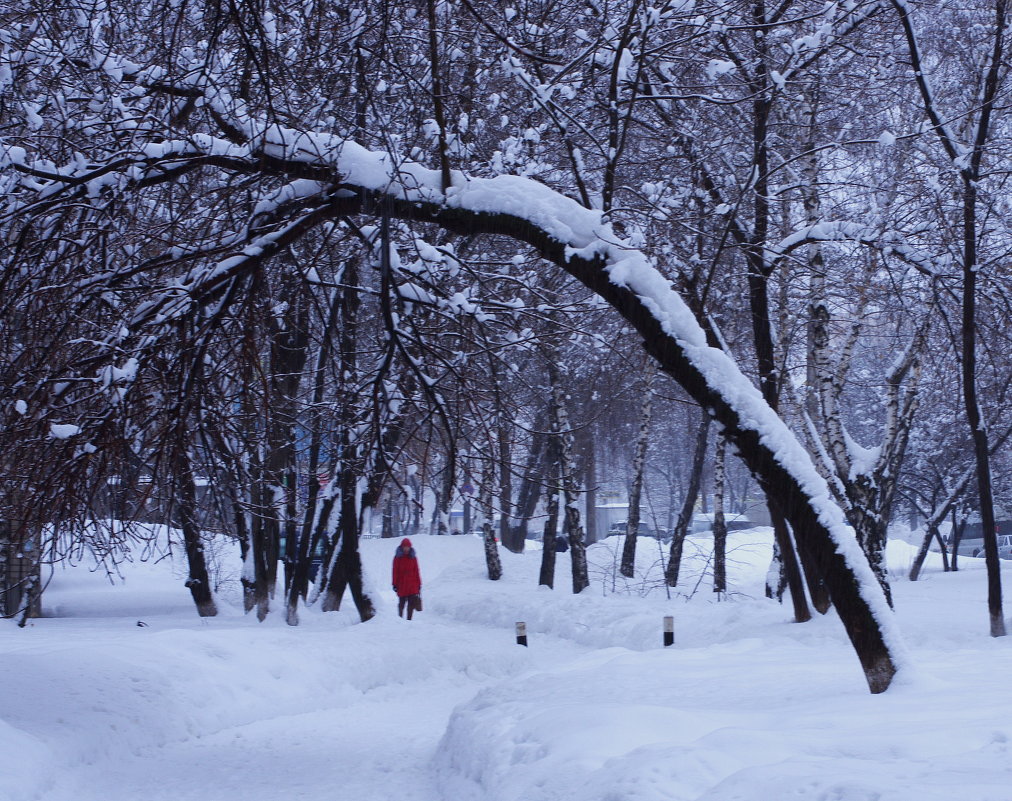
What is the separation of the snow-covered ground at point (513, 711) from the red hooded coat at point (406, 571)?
237cm

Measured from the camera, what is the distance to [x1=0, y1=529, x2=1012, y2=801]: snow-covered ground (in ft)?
17.7

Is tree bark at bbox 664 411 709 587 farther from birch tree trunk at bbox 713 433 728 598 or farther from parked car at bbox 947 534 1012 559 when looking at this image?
parked car at bbox 947 534 1012 559

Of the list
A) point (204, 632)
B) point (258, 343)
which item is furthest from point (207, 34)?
point (204, 632)

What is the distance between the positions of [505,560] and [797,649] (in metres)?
20.6

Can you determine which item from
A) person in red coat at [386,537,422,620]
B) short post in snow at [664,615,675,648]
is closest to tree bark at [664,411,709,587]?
person in red coat at [386,537,422,620]

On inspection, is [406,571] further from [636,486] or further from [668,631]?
[668,631]

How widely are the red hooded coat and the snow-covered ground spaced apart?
2.37 m

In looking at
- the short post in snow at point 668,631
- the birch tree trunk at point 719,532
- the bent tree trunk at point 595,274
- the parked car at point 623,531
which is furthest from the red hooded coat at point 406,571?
the bent tree trunk at point 595,274

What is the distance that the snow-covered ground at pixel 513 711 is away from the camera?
17.7 ft

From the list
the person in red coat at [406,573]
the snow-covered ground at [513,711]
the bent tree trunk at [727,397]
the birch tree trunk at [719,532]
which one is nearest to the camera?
the snow-covered ground at [513,711]

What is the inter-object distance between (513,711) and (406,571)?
40.7 feet

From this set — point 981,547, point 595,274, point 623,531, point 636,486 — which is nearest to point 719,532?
→ point 636,486

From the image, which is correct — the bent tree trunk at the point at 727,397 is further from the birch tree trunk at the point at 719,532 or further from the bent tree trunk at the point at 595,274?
the birch tree trunk at the point at 719,532

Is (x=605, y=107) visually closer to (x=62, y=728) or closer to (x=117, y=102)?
(x=117, y=102)
